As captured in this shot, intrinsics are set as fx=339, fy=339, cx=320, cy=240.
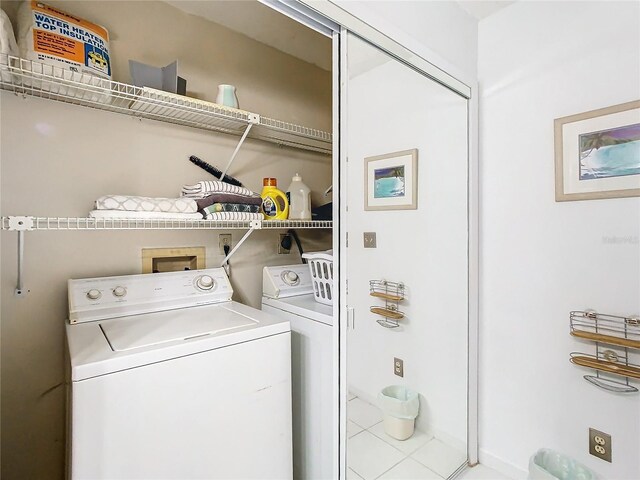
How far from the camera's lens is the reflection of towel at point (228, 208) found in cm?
149

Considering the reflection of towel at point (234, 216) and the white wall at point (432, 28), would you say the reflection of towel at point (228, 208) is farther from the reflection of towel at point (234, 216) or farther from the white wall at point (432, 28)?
the white wall at point (432, 28)

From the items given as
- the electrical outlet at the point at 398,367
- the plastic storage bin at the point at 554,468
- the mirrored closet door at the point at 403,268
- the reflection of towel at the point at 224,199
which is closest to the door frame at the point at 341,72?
the mirrored closet door at the point at 403,268

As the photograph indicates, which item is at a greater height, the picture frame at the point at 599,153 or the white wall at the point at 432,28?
the white wall at the point at 432,28

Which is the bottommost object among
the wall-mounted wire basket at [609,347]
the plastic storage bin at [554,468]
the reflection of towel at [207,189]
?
the plastic storage bin at [554,468]

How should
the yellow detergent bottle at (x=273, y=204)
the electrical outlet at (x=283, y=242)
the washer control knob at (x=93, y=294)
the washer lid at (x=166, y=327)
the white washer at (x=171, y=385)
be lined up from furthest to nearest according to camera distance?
the electrical outlet at (x=283, y=242), the yellow detergent bottle at (x=273, y=204), the washer control knob at (x=93, y=294), the washer lid at (x=166, y=327), the white washer at (x=171, y=385)

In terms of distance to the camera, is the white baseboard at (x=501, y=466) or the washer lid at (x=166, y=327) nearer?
the washer lid at (x=166, y=327)

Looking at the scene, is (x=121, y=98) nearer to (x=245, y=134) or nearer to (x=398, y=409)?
(x=245, y=134)

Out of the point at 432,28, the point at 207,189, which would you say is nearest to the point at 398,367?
the point at 207,189

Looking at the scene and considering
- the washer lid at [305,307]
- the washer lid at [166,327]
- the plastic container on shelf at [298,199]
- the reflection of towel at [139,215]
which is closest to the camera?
the washer lid at [166,327]

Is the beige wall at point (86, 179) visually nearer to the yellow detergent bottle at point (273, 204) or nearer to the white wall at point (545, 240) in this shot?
the yellow detergent bottle at point (273, 204)

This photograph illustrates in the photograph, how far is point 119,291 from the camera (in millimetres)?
1424

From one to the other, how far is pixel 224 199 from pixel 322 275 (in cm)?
60

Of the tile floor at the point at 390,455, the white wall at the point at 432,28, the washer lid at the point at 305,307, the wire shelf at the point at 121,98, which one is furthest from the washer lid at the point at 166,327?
the white wall at the point at 432,28

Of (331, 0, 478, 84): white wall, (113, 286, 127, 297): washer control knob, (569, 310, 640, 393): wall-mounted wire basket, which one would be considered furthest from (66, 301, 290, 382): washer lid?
(569, 310, 640, 393): wall-mounted wire basket
